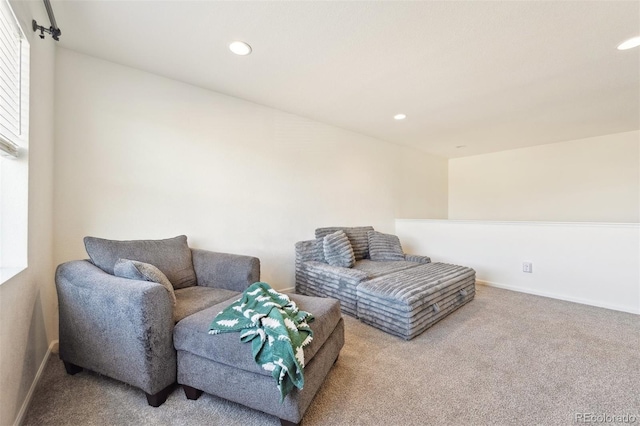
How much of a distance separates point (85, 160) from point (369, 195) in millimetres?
3390

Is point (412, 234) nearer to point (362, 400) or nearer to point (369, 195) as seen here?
point (369, 195)

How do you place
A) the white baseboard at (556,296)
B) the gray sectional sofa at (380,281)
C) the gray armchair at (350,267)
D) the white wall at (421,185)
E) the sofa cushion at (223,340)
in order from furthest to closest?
the white wall at (421,185) < the white baseboard at (556,296) < the gray armchair at (350,267) < the gray sectional sofa at (380,281) < the sofa cushion at (223,340)

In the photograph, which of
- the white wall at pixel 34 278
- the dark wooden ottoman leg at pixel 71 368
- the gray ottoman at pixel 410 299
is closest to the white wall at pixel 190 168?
the white wall at pixel 34 278

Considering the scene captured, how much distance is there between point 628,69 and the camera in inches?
86.5

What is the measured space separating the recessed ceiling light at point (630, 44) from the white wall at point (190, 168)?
2694 mm

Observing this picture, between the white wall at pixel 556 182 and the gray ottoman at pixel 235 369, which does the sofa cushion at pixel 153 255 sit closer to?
the gray ottoman at pixel 235 369

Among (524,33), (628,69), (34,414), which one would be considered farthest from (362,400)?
(628,69)

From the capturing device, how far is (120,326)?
139 cm

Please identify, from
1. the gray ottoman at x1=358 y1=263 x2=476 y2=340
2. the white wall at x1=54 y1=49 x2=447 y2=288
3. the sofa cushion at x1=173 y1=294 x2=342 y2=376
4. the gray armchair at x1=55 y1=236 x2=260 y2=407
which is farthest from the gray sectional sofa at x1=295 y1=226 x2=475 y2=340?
the gray armchair at x1=55 y1=236 x2=260 y2=407

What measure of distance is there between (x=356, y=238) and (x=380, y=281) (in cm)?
108

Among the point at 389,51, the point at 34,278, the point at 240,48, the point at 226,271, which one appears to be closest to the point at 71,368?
the point at 34,278

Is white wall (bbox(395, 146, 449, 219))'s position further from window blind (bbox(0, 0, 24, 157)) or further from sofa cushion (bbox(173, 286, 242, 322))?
window blind (bbox(0, 0, 24, 157))

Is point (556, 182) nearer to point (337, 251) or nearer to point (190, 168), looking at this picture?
point (337, 251)

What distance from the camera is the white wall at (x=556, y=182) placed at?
156 inches
